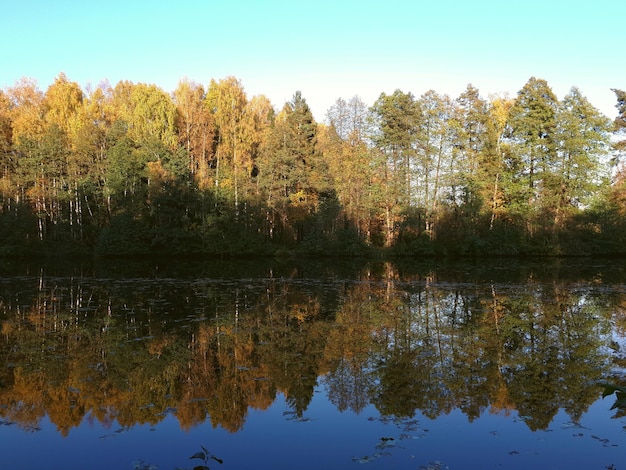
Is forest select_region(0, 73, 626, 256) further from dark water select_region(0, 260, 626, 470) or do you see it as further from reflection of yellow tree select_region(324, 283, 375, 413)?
reflection of yellow tree select_region(324, 283, 375, 413)

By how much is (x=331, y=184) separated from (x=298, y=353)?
34.2 m

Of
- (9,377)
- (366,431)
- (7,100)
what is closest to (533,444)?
(366,431)

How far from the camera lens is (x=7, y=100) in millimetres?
47625

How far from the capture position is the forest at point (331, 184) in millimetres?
41250

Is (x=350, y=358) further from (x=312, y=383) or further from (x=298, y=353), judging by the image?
(x=312, y=383)

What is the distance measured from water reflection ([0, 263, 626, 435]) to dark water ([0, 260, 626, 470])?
5 centimetres

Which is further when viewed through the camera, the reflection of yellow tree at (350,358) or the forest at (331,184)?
the forest at (331,184)

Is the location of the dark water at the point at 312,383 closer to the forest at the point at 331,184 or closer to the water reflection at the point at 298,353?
the water reflection at the point at 298,353

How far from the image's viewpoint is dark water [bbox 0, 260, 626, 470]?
643 centimetres

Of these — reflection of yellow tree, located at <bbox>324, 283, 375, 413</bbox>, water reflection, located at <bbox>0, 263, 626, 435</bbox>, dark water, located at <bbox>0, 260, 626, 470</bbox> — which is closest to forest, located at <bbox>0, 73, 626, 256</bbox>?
water reflection, located at <bbox>0, 263, 626, 435</bbox>

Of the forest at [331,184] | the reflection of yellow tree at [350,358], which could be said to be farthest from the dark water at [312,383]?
the forest at [331,184]

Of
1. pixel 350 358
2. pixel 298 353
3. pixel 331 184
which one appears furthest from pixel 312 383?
pixel 331 184

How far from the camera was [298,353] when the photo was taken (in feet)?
35.6

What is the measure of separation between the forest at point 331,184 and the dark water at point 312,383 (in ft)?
76.6
